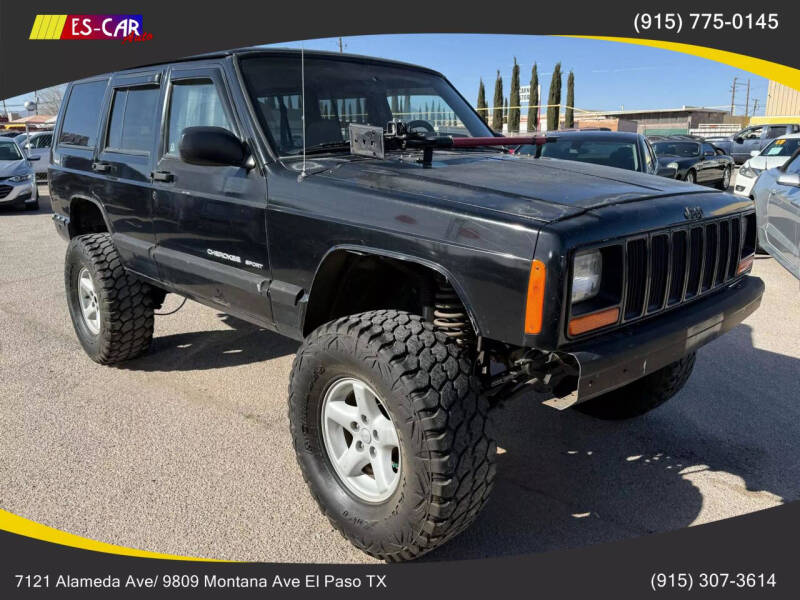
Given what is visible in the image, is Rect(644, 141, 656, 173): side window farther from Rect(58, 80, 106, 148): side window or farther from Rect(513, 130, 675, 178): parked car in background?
Rect(58, 80, 106, 148): side window

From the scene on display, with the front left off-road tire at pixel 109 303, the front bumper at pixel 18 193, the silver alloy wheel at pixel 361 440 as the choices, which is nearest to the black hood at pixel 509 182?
the silver alloy wheel at pixel 361 440

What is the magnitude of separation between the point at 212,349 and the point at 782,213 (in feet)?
18.8

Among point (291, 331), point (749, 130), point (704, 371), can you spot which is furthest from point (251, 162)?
point (749, 130)

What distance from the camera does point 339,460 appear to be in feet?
9.55

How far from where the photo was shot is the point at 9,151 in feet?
48.2

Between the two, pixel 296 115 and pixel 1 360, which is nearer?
pixel 296 115

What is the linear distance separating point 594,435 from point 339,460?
1.71 metres

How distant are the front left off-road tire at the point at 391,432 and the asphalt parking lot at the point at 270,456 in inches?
9.8

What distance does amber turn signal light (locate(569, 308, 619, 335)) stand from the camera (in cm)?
239

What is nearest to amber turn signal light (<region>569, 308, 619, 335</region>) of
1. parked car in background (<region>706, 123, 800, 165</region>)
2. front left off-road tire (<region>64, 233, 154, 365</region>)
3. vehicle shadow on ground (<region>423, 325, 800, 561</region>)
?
vehicle shadow on ground (<region>423, 325, 800, 561</region>)

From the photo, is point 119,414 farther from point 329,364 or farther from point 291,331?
point 329,364

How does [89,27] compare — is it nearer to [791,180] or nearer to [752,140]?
[791,180]

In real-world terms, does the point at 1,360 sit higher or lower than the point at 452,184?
lower

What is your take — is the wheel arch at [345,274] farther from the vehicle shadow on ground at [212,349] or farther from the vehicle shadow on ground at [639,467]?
the vehicle shadow on ground at [212,349]
